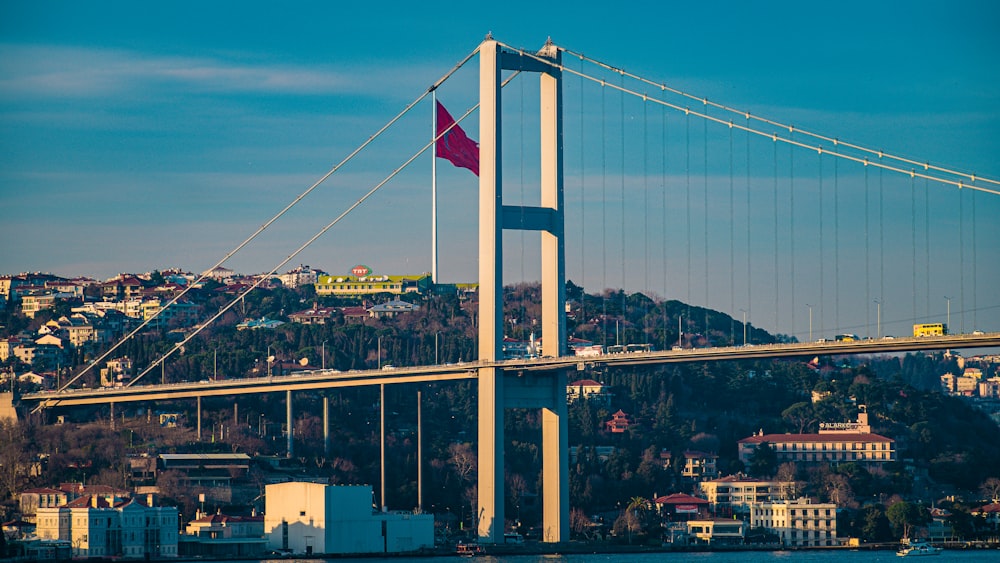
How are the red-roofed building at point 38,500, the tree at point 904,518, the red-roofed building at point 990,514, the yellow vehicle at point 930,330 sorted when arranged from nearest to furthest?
the yellow vehicle at point 930,330
the red-roofed building at point 38,500
the tree at point 904,518
the red-roofed building at point 990,514

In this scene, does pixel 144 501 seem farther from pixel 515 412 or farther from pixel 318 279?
pixel 318 279

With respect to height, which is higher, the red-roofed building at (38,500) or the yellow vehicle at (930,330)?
the yellow vehicle at (930,330)

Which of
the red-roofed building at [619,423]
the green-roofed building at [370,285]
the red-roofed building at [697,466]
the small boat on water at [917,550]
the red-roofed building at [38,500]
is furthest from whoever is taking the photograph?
the green-roofed building at [370,285]

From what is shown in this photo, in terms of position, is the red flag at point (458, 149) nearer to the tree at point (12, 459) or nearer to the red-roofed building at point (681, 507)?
the tree at point (12, 459)

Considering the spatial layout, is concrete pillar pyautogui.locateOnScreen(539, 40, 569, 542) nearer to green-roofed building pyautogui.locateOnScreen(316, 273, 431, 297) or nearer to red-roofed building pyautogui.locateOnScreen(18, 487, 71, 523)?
red-roofed building pyautogui.locateOnScreen(18, 487, 71, 523)

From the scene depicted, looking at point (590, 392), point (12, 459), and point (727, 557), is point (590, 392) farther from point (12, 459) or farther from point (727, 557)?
point (12, 459)

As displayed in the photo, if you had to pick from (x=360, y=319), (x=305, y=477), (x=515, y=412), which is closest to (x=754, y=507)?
(x=515, y=412)

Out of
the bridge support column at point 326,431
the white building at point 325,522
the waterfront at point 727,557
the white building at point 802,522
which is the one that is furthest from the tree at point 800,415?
the white building at point 325,522
